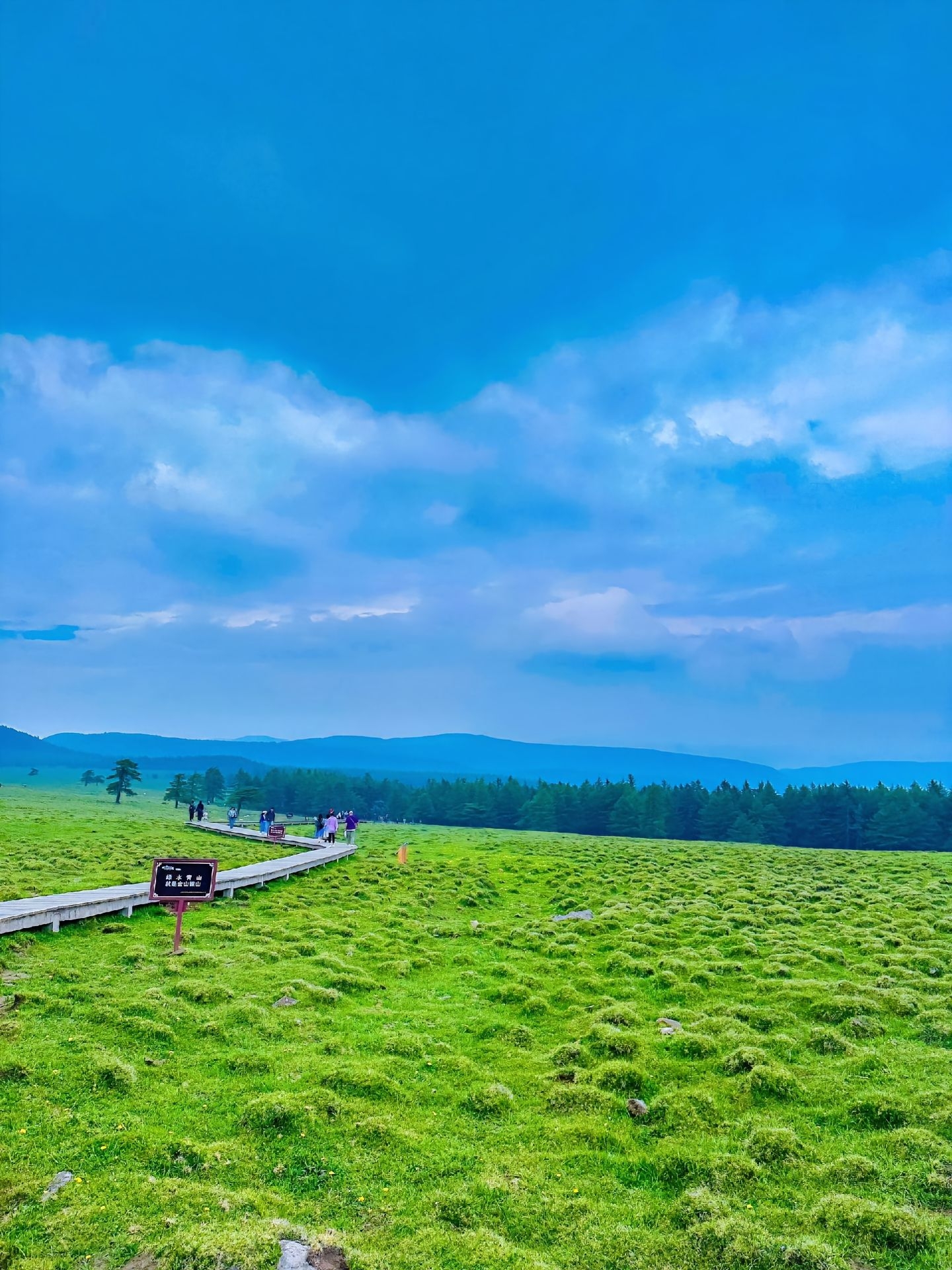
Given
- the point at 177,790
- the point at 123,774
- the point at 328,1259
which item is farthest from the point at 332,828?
the point at 177,790

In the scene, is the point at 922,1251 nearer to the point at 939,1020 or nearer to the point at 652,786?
the point at 939,1020

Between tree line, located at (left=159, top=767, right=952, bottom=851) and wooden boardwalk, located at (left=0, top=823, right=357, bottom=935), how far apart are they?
9162 cm

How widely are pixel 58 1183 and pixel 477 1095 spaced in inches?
296

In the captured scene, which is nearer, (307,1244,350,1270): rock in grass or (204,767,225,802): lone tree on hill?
(307,1244,350,1270): rock in grass

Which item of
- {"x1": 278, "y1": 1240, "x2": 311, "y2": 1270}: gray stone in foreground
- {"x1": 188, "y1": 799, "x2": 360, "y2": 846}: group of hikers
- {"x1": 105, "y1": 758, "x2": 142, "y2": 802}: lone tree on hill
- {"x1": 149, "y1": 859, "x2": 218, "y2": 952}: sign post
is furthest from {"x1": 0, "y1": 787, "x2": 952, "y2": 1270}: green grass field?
{"x1": 105, "y1": 758, "x2": 142, "y2": 802}: lone tree on hill

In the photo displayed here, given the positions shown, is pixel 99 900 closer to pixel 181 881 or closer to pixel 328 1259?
pixel 181 881

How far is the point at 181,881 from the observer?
2314 centimetres

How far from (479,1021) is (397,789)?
149 m

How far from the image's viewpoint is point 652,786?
5027 inches

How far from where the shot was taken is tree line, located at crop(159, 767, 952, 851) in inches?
4262

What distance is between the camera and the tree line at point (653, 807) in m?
108

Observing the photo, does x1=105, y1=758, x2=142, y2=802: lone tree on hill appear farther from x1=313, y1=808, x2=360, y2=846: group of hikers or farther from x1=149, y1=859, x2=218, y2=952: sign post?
x1=149, y1=859, x2=218, y2=952: sign post

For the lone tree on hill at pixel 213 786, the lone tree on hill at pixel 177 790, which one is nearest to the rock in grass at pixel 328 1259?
the lone tree on hill at pixel 177 790

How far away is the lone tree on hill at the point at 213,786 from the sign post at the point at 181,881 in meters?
155
